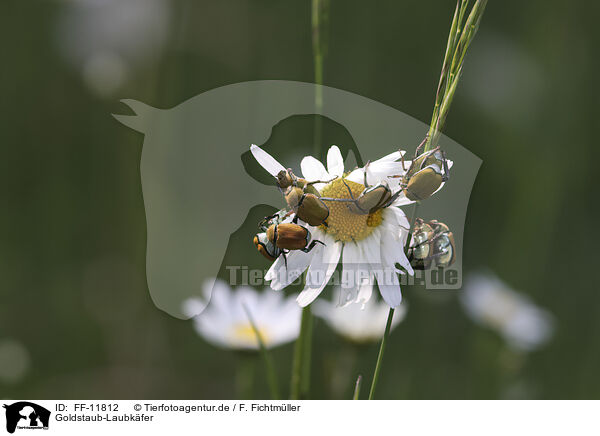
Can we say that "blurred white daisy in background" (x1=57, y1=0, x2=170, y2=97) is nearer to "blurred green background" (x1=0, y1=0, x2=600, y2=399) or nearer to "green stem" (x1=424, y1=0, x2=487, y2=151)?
"blurred green background" (x1=0, y1=0, x2=600, y2=399)

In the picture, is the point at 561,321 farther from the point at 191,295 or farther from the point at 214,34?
the point at 214,34

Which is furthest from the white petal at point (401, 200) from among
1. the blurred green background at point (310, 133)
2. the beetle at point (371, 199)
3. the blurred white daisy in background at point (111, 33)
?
the blurred white daisy in background at point (111, 33)

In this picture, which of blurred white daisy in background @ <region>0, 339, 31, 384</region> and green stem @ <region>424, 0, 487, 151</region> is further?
blurred white daisy in background @ <region>0, 339, 31, 384</region>

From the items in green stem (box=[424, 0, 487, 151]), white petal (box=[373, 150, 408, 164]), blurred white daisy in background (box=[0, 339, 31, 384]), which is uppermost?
green stem (box=[424, 0, 487, 151])

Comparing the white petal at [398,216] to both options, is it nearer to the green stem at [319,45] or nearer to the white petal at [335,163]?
the white petal at [335,163]

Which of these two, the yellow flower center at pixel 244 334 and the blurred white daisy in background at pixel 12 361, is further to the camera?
the blurred white daisy in background at pixel 12 361
